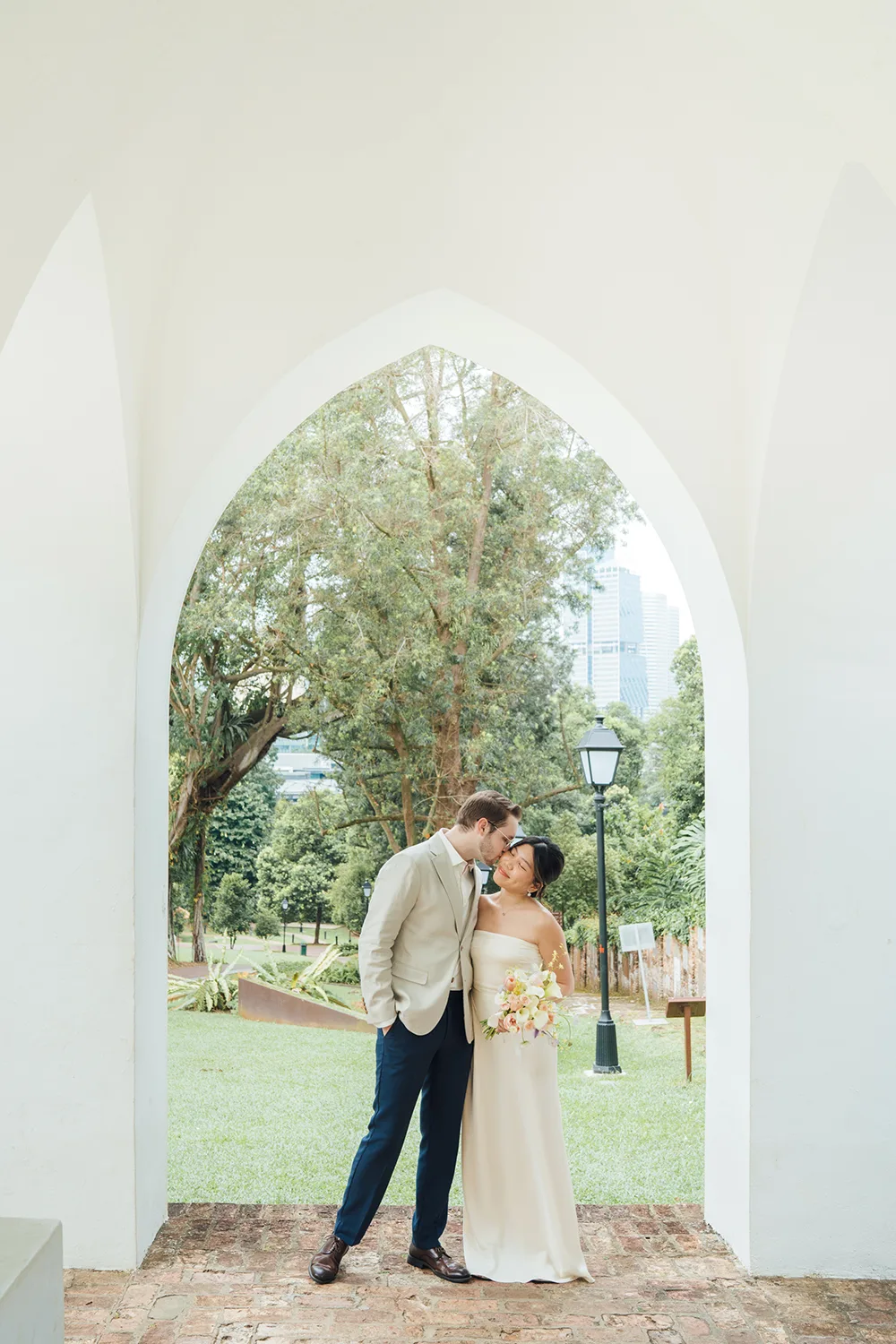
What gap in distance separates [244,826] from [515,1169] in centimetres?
875

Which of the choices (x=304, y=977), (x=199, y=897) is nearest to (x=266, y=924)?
(x=199, y=897)

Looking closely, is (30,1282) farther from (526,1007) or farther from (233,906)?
(233,906)

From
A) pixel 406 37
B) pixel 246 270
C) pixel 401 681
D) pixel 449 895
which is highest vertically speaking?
pixel 406 37

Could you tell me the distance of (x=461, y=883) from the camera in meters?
4.36

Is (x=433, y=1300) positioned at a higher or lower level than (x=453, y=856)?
lower

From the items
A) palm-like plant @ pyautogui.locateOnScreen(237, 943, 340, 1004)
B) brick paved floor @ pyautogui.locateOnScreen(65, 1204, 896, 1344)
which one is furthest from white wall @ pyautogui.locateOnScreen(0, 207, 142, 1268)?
palm-like plant @ pyautogui.locateOnScreen(237, 943, 340, 1004)

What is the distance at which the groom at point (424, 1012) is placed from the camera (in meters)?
4.19

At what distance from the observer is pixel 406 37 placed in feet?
11.8

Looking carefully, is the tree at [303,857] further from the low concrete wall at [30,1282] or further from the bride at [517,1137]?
the low concrete wall at [30,1282]

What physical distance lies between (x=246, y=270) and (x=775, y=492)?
218cm

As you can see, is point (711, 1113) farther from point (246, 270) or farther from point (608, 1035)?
point (608, 1035)

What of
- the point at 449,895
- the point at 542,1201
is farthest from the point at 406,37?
the point at 542,1201

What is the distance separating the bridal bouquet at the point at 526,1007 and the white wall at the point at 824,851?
791 mm

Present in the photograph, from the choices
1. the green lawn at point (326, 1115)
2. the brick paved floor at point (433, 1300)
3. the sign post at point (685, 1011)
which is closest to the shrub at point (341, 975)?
the green lawn at point (326, 1115)
